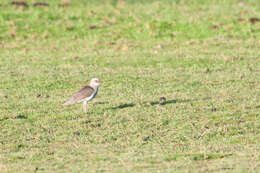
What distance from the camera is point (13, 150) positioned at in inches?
508

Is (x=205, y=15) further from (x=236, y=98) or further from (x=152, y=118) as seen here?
(x=152, y=118)

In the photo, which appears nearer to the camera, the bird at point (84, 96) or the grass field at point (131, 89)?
the grass field at point (131, 89)

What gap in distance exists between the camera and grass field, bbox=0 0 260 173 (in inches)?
485

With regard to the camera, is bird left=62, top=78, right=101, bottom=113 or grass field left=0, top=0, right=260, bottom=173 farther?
bird left=62, top=78, right=101, bottom=113

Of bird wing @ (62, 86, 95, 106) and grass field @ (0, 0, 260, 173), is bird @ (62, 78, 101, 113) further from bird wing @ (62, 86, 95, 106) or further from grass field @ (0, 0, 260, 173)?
grass field @ (0, 0, 260, 173)

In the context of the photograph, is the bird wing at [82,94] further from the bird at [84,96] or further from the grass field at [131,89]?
the grass field at [131,89]

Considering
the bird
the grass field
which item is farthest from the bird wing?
the grass field

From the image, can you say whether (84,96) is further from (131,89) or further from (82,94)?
(131,89)

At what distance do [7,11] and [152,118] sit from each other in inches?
828

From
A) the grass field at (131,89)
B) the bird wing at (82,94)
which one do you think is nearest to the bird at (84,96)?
the bird wing at (82,94)

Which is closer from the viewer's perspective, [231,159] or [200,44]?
[231,159]

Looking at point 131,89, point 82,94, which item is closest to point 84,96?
point 82,94

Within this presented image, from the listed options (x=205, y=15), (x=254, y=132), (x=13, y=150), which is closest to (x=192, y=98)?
(x=254, y=132)

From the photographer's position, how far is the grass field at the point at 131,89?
12312mm
